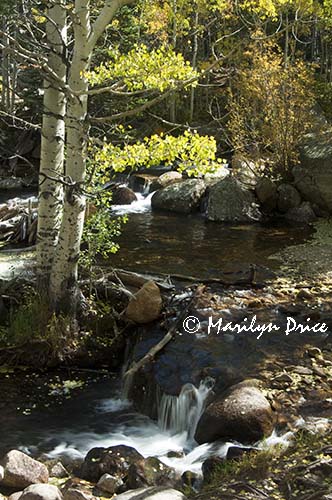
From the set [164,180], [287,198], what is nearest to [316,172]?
[287,198]

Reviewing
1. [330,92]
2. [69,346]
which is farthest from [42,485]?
[330,92]

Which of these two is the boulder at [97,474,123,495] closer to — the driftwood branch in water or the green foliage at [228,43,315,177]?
the driftwood branch in water

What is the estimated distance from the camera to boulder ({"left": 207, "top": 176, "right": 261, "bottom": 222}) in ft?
54.0

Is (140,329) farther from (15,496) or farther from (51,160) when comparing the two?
(15,496)

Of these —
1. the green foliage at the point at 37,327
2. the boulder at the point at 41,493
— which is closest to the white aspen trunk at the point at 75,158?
the green foliage at the point at 37,327

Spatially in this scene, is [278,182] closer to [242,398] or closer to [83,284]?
[83,284]

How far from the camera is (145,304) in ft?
28.3

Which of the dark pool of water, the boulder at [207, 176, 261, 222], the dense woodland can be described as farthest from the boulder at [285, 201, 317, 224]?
the dense woodland

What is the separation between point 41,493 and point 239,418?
213 cm

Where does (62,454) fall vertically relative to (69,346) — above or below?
below

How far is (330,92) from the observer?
3019 centimetres

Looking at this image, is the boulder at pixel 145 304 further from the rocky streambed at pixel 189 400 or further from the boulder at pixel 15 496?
the boulder at pixel 15 496

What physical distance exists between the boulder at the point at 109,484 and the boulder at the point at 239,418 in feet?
3.78

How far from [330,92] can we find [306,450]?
27503 millimetres
